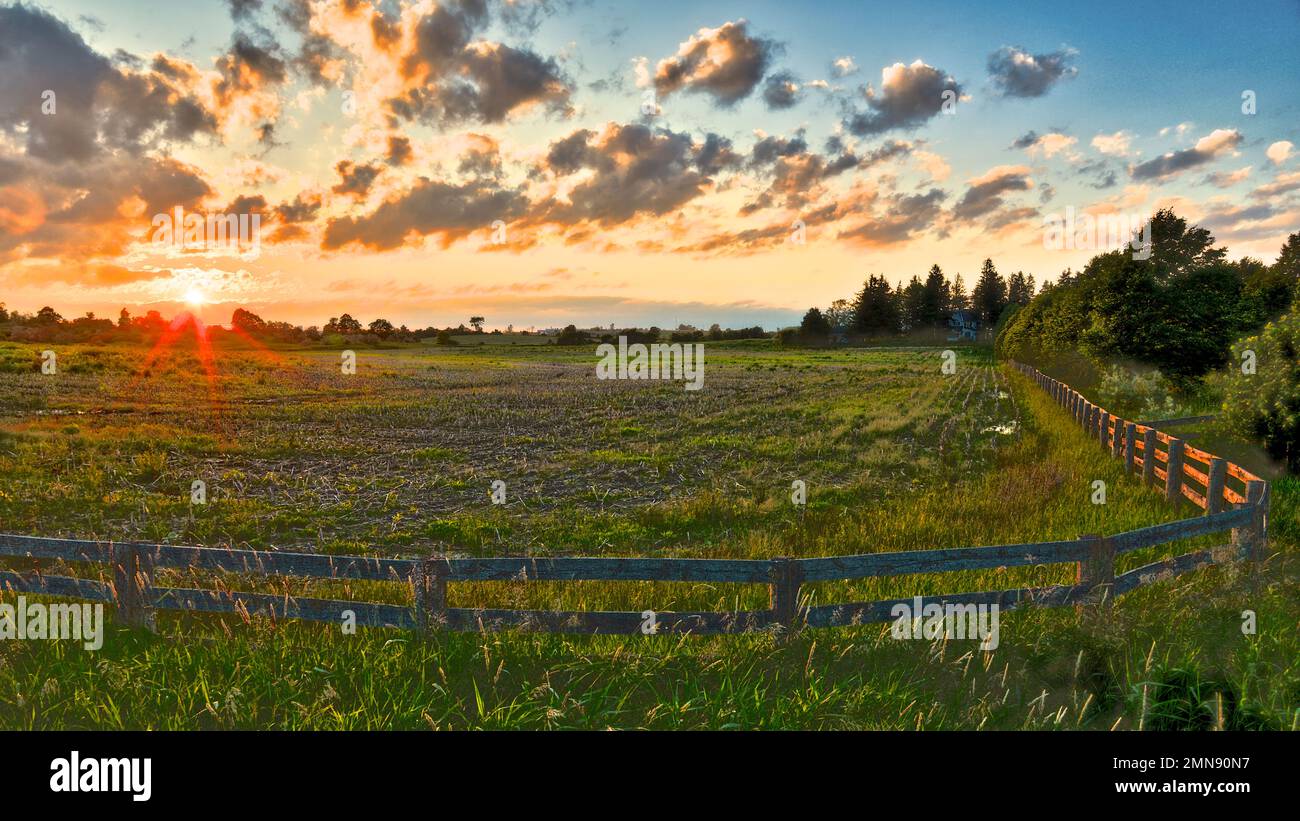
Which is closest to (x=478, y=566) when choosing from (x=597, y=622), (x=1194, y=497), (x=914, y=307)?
(x=597, y=622)

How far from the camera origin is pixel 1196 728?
5215 mm

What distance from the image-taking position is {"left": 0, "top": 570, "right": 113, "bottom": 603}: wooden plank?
6844 millimetres

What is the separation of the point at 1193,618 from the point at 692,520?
26.5 ft

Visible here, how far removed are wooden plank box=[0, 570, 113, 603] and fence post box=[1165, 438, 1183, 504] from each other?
1665 centimetres

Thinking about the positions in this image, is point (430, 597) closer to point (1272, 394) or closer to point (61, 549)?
point (61, 549)

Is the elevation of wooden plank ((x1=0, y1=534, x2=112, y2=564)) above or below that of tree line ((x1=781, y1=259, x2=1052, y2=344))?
below

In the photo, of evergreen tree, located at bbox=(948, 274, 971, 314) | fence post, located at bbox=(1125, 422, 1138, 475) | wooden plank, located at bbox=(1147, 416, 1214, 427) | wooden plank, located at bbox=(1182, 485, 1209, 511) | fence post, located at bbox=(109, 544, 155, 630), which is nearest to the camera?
fence post, located at bbox=(109, 544, 155, 630)

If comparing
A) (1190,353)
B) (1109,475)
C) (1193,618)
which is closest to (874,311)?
(1190,353)

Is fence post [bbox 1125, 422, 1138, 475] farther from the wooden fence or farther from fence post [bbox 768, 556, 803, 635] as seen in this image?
fence post [bbox 768, 556, 803, 635]

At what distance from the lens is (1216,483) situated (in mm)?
11109

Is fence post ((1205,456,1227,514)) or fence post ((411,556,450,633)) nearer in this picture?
fence post ((411,556,450,633))

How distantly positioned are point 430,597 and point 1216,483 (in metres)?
12.2

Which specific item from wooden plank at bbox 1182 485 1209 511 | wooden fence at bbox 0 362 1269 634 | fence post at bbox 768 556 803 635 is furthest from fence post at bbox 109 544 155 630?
wooden plank at bbox 1182 485 1209 511
